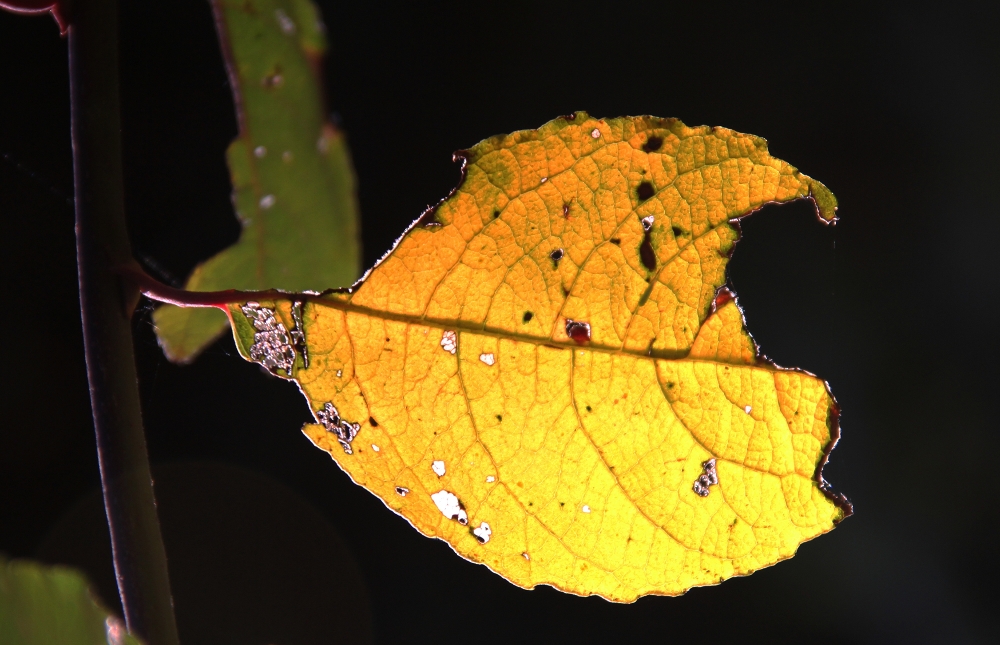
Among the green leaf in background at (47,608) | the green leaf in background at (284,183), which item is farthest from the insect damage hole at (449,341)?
the green leaf in background at (284,183)

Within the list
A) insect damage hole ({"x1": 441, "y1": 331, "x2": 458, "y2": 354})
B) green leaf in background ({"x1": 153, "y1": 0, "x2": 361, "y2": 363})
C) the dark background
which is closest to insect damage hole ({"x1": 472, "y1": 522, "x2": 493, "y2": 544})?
insect damage hole ({"x1": 441, "y1": 331, "x2": 458, "y2": 354})

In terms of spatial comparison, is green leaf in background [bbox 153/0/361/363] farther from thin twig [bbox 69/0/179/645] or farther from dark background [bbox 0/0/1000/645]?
dark background [bbox 0/0/1000/645]

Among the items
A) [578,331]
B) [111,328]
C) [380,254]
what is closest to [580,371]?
[578,331]

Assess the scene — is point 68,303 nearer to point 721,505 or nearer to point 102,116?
point 102,116

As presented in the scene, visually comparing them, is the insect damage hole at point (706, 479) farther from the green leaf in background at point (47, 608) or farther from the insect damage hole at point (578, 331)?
the green leaf in background at point (47, 608)

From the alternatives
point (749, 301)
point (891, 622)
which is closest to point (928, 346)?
point (749, 301)

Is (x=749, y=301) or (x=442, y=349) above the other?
(x=442, y=349)
